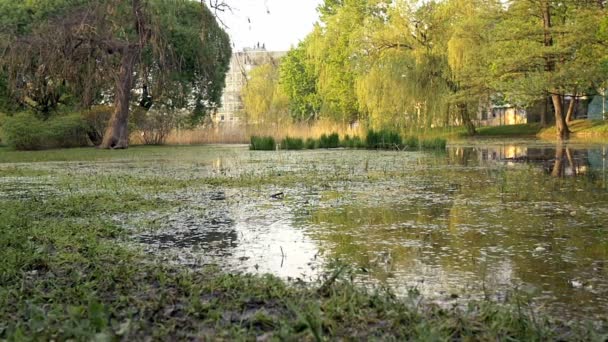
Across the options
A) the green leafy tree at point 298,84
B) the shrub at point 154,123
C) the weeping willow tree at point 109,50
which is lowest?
the shrub at point 154,123

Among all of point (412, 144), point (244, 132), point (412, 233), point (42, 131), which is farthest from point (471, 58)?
point (412, 233)

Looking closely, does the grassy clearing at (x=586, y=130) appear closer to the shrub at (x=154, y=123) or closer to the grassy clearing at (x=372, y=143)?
the grassy clearing at (x=372, y=143)

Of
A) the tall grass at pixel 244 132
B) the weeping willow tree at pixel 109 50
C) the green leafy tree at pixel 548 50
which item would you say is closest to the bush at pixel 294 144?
the weeping willow tree at pixel 109 50

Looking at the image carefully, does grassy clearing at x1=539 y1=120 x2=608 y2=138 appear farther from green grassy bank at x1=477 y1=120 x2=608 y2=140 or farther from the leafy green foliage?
the leafy green foliage

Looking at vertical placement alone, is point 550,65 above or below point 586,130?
above

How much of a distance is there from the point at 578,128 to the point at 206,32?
2482cm

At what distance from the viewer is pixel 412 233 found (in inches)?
141

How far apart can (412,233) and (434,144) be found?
42.5 feet

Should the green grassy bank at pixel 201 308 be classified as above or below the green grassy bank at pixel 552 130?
below

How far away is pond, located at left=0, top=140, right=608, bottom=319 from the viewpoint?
2.48m

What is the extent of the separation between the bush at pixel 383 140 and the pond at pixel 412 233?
9600mm

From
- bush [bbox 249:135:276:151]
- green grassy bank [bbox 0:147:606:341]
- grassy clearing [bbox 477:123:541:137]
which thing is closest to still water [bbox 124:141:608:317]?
green grassy bank [bbox 0:147:606:341]

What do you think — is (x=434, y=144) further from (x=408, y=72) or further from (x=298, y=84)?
(x=298, y=84)

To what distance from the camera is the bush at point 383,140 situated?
54.1 ft
